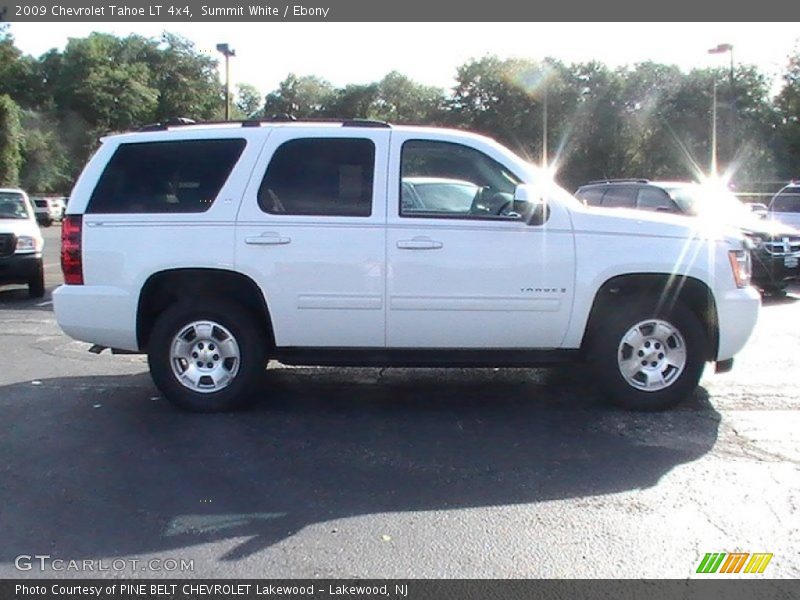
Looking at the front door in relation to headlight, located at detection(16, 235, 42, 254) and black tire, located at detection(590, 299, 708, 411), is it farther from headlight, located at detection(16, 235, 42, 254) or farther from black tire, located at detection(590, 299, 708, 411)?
headlight, located at detection(16, 235, 42, 254)

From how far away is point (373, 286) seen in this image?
5590 mm

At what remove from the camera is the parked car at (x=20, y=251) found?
11352 millimetres

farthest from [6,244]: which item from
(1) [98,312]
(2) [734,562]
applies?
(2) [734,562]

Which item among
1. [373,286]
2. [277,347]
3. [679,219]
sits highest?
[679,219]

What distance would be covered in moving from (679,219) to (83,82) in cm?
6147

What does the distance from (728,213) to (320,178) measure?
917cm

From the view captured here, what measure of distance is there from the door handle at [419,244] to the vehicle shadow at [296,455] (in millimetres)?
1260

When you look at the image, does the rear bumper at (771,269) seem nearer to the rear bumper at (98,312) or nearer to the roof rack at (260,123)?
the roof rack at (260,123)

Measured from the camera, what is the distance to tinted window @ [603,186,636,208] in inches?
515

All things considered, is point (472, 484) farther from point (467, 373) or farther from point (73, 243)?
point (73, 243)

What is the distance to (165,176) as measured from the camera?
18.9 feet

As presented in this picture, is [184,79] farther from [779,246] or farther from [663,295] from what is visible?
[663,295]

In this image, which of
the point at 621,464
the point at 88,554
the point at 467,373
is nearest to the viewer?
the point at 88,554

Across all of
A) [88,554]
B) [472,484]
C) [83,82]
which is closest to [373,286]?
[472,484]
